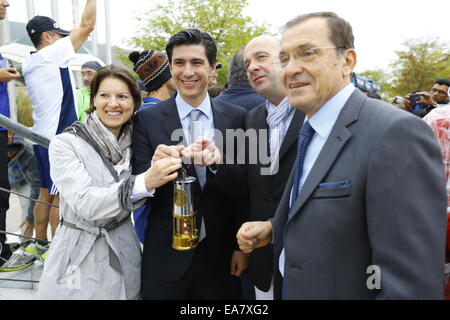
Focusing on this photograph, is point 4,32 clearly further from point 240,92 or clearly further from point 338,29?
point 338,29

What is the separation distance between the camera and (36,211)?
4.08 metres

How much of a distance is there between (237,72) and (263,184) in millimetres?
1808

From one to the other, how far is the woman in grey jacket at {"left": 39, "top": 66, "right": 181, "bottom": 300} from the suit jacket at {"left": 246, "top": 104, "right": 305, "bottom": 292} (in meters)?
0.70

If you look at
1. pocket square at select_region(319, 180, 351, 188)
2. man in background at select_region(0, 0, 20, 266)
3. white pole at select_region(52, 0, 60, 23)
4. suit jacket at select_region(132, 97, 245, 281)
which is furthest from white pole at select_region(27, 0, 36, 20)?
pocket square at select_region(319, 180, 351, 188)

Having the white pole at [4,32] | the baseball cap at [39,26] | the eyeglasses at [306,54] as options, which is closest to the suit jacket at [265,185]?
the eyeglasses at [306,54]

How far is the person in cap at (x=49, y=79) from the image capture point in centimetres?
339

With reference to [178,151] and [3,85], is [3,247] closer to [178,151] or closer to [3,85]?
[3,85]

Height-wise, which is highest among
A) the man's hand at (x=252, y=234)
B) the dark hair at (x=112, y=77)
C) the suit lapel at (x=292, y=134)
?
the dark hair at (x=112, y=77)

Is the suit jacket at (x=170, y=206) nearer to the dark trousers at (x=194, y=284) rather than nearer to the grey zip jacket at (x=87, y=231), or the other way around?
the dark trousers at (x=194, y=284)

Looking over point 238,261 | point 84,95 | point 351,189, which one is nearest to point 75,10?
point 84,95

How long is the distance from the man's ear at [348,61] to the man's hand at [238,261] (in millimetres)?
1395

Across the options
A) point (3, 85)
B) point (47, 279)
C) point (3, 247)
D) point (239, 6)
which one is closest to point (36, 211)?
point (3, 247)
